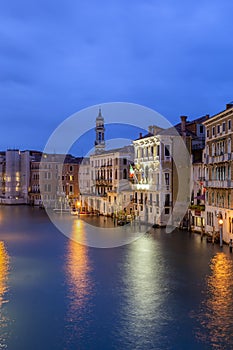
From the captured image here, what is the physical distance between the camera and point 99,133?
8212 cm

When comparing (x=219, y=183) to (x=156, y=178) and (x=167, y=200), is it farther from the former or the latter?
(x=156, y=178)

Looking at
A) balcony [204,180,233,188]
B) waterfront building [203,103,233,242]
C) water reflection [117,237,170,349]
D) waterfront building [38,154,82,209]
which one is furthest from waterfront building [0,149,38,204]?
water reflection [117,237,170,349]

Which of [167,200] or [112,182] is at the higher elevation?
[112,182]

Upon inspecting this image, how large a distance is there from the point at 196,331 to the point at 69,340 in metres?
4.69

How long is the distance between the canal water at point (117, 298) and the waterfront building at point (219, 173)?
3.29 metres

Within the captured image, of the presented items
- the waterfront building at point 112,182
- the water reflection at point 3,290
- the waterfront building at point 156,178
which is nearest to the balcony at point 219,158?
the waterfront building at point 156,178

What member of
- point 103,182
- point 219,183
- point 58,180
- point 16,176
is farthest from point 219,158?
point 16,176

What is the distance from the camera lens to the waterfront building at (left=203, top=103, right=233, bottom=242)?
1355 inches

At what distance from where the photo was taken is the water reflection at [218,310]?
15406 millimetres

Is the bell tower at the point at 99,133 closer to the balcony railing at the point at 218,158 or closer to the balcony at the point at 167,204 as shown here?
the balcony at the point at 167,204

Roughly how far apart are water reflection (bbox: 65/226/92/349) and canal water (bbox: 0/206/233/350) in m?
0.04

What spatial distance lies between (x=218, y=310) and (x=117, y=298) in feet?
15.3

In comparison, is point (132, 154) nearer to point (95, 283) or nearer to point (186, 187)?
point (186, 187)

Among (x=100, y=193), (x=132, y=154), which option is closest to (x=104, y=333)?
(x=132, y=154)
